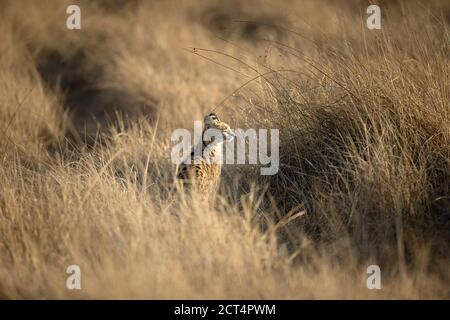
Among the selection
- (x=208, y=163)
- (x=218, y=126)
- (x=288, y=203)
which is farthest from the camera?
(x=218, y=126)

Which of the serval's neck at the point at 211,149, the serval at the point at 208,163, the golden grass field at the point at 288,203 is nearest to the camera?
the golden grass field at the point at 288,203

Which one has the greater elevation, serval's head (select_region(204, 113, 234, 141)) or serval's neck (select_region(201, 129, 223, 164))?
serval's head (select_region(204, 113, 234, 141))

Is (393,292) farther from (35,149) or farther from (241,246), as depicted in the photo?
(35,149)

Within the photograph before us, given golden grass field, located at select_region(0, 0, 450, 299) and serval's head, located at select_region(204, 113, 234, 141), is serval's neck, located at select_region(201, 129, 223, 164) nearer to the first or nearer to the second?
serval's head, located at select_region(204, 113, 234, 141)

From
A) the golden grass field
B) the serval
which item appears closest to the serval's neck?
the serval

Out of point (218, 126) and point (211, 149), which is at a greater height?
point (218, 126)

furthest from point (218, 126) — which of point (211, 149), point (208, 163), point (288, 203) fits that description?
point (288, 203)

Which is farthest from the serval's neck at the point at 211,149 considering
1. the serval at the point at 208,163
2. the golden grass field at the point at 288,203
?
the golden grass field at the point at 288,203

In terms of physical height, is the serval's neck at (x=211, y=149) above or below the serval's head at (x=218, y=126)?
below

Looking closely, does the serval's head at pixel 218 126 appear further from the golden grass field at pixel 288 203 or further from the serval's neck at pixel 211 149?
the golden grass field at pixel 288 203

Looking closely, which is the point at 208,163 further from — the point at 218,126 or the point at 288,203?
the point at 288,203

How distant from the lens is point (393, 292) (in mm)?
3752

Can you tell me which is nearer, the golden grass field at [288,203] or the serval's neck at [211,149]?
the golden grass field at [288,203]

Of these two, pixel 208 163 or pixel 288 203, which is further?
pixel 208 163
